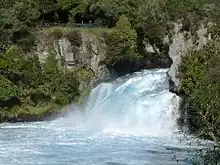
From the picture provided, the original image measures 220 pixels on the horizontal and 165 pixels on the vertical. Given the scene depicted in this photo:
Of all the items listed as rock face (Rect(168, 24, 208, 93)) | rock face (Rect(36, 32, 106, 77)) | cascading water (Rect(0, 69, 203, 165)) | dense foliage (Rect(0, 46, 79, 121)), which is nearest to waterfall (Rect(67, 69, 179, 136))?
cascading water (Rect(0, 69, 203, 165))

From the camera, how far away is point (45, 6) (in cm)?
4034

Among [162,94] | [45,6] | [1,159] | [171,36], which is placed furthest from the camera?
[45,6]

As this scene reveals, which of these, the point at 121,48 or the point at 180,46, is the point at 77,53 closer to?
the point at 121,48

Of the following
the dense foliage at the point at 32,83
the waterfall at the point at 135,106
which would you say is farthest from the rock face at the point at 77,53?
the waterfall at the point at 135,106

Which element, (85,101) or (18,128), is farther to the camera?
(85,101)

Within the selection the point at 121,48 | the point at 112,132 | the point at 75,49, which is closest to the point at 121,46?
the point at 121,48

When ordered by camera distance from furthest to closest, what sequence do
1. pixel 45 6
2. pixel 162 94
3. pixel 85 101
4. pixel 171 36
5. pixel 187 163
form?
1. pixel 45 6
2. pixel 171 36
3. pixel 85 101
4. pixel 162 94
5. pixel 187 163

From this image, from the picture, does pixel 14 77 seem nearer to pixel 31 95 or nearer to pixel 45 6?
pixel 31 95

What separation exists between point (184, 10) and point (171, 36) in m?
1.92

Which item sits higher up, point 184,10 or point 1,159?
point 184,10

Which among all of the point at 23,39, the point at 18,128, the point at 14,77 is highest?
the point at 23,39

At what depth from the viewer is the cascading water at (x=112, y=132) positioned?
2148 centimetres

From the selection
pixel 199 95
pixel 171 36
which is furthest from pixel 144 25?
pixel 199 95

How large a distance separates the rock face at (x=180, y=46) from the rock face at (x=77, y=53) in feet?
19.3
